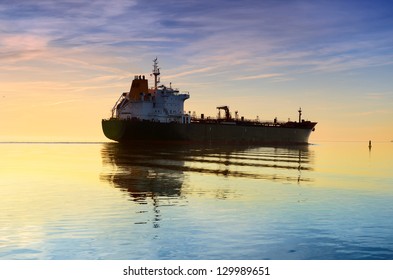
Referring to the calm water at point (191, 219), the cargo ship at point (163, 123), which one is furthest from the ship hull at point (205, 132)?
the calm water at point (191, 219)

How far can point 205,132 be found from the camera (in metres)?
98.4

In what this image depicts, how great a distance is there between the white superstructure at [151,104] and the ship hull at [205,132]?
124 inches

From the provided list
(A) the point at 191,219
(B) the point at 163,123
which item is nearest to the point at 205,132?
(B) the point at 163,123

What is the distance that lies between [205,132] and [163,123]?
40.6ft

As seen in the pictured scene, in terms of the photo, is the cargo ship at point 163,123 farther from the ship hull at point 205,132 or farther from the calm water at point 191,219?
the calm water at point 191,219

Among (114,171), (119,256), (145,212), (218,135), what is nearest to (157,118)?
(218,135)

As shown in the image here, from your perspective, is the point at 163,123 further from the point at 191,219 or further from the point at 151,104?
the point at 191,219

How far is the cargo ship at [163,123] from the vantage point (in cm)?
8788

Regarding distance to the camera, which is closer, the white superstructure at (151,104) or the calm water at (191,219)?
the calm water at (191,219)

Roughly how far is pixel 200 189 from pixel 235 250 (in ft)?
42.2

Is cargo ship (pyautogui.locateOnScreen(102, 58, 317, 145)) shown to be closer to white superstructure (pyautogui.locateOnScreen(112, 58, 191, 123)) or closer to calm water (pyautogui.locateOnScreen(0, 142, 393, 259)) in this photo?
white superstructure (pyautogui.locateOnScreen(112, 58, 191, 123))

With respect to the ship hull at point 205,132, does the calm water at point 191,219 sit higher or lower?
lower
